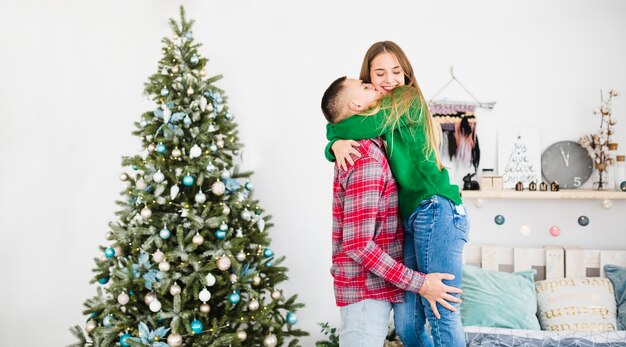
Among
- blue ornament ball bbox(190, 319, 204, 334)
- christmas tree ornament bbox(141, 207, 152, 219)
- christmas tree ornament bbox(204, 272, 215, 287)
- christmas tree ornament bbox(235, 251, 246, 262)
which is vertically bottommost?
blue ornament ball bbox(190, 319, 204, 334)

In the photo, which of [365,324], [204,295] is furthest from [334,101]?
[204,295]

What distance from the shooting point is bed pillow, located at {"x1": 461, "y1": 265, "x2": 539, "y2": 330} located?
2.42 m

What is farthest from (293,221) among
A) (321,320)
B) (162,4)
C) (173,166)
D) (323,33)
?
(162,4)

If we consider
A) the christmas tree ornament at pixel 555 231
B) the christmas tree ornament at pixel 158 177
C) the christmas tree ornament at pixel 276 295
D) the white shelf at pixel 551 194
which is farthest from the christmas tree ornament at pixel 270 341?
the christmas tree ornament at pixel 555 231

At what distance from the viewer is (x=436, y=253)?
145cm

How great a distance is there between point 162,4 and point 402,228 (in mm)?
2240

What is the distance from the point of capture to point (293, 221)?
3.05m

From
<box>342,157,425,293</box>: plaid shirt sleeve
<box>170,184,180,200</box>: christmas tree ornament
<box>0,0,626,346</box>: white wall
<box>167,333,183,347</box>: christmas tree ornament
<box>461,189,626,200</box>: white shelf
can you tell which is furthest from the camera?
<box>0,0,626,346</box>: white wall

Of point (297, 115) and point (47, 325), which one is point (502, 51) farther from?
point (47, 325)

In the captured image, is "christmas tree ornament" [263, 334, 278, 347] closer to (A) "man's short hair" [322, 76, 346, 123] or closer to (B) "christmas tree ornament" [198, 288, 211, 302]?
(B) "christmas tree ornament" [198, 288, 211, 302]

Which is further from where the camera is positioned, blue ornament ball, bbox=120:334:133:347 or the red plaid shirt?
blue ornament ball, bbox=120:334:133:347

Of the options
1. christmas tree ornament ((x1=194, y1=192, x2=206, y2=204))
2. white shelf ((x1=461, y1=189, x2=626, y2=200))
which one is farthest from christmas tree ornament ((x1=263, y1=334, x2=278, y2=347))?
white shelf ((x1=461, y1=189, x2=626, y2=200))

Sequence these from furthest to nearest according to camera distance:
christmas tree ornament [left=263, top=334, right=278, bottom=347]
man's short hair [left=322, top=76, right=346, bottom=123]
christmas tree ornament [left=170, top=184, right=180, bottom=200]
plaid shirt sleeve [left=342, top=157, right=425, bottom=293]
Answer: christmas tree ornament [left=263, top=334, right=278, bottom=347] < christmas tree ornament [left=170, top=184, right=180, bottom=200] < man's short hair [left=322, top=76, right=346, bottom=123] < plaid shirt sleeve [left=342, top=157, right=425, bottom=293]

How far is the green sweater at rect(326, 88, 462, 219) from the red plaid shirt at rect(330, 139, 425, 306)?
29 millimetres
